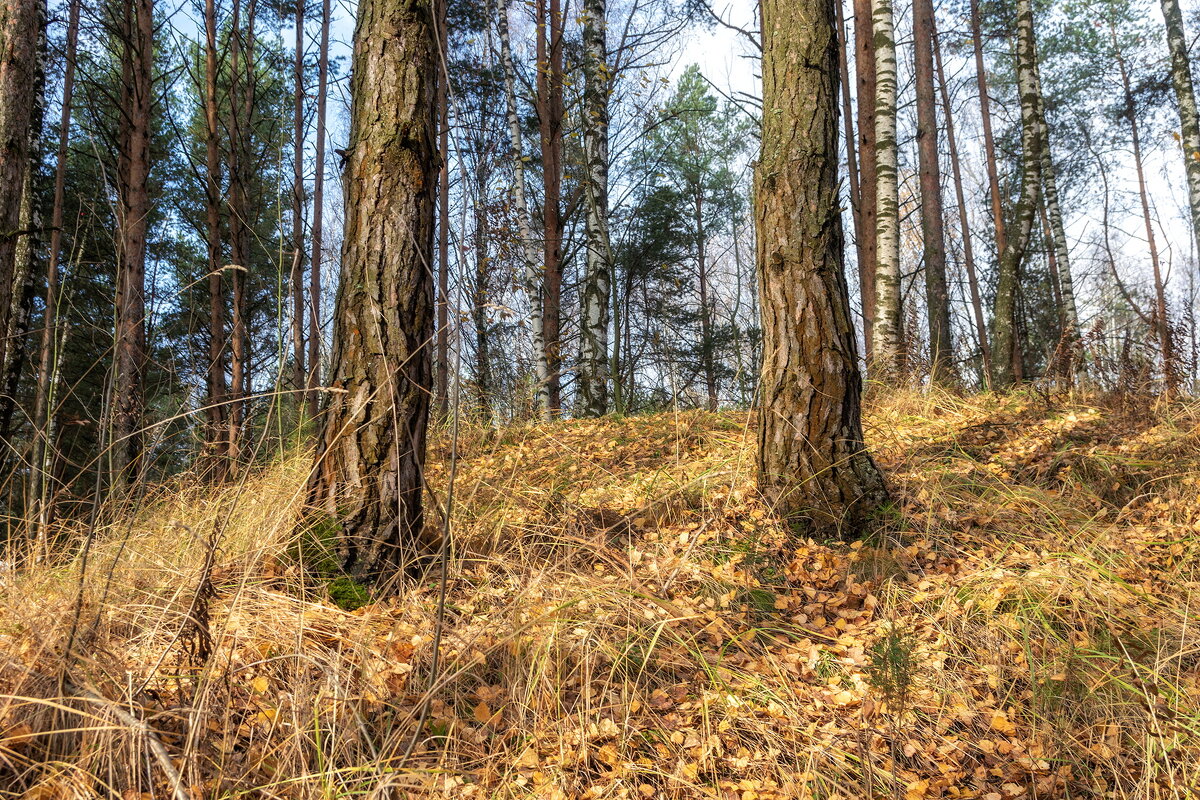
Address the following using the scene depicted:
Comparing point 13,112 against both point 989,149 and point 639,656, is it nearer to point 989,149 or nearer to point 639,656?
point 639,656

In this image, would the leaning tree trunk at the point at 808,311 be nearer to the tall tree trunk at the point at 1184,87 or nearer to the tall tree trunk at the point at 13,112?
the tall tree trunk at the point at 13,112

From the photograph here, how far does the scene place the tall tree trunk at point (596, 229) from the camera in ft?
27.3

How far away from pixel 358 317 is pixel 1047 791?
2.79 meters

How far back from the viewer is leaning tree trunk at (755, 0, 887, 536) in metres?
3.20

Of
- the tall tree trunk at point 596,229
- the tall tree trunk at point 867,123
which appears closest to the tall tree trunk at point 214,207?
the tall tree trunk at point 596,229

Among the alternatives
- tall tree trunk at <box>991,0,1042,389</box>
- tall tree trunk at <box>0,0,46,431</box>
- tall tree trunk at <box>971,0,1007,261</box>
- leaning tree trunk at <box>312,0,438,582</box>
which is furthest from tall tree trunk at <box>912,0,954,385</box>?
tall tree trunk at <box>0,0,46,431</box>

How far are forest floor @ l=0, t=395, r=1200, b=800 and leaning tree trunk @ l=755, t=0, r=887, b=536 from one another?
22cm

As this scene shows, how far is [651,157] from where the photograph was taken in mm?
17141

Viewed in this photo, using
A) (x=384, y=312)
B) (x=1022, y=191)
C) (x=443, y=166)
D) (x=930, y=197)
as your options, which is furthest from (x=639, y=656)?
(x=930, y=197)

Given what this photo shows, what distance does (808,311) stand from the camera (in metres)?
3.22

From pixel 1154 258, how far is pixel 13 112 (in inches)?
541

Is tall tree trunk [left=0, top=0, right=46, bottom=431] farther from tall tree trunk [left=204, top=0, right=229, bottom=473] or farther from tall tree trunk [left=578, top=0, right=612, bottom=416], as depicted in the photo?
tall tree trunk [left=578, top=0, right=612, bottom=416]

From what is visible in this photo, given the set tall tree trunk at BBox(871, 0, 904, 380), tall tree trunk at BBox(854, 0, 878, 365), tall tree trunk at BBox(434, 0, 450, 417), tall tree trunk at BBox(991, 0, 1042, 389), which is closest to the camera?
tall tree trunk at BBox(434, 0, 450, 417)

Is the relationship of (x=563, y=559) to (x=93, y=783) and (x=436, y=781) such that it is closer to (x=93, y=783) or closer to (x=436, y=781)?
(x=436, y=781)
